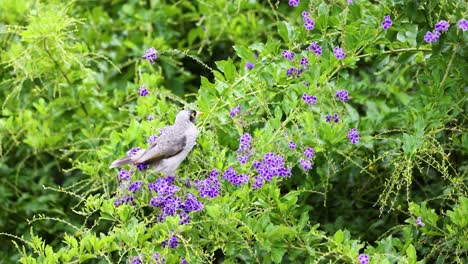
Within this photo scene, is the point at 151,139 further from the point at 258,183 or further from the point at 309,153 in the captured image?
the point at 309,153

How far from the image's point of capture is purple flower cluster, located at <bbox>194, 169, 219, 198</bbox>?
10.8 feet

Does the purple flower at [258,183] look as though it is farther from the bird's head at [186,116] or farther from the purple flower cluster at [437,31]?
the purple flower cluster at [437,31]

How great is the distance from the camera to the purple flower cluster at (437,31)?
3580 millimetres

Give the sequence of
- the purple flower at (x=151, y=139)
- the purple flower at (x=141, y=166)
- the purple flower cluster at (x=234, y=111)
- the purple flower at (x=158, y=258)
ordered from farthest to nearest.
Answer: the purple flower cluster at (x=234, y=111) < the purple flower at (x=151, y=139) < the purple flower at (x=141, y=166) < the purple flower at (x=158, y=258)

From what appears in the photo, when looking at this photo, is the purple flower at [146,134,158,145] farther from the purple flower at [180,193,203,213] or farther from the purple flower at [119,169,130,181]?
the purple flower at [180,193,203,213]

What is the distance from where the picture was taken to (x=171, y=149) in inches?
131

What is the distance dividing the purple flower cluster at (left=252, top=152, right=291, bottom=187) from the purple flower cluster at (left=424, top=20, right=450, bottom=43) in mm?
755

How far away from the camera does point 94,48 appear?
511cm

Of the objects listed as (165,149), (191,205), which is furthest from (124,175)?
(191,205)

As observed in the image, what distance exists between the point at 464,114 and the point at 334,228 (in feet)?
2.40

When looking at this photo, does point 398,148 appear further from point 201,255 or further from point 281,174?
point 201,255

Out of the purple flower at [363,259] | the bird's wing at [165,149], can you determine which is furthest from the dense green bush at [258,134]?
the bird's wing at [165,149]

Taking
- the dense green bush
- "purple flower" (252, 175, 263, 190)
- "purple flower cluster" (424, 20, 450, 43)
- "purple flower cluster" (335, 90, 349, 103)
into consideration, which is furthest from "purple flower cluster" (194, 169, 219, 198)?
"purple flower cluster" (424, 20, 450, 43)

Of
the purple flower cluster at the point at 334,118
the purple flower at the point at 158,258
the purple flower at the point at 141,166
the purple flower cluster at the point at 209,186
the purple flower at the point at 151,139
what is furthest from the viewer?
the purple flower cluster at the point at 334,118
